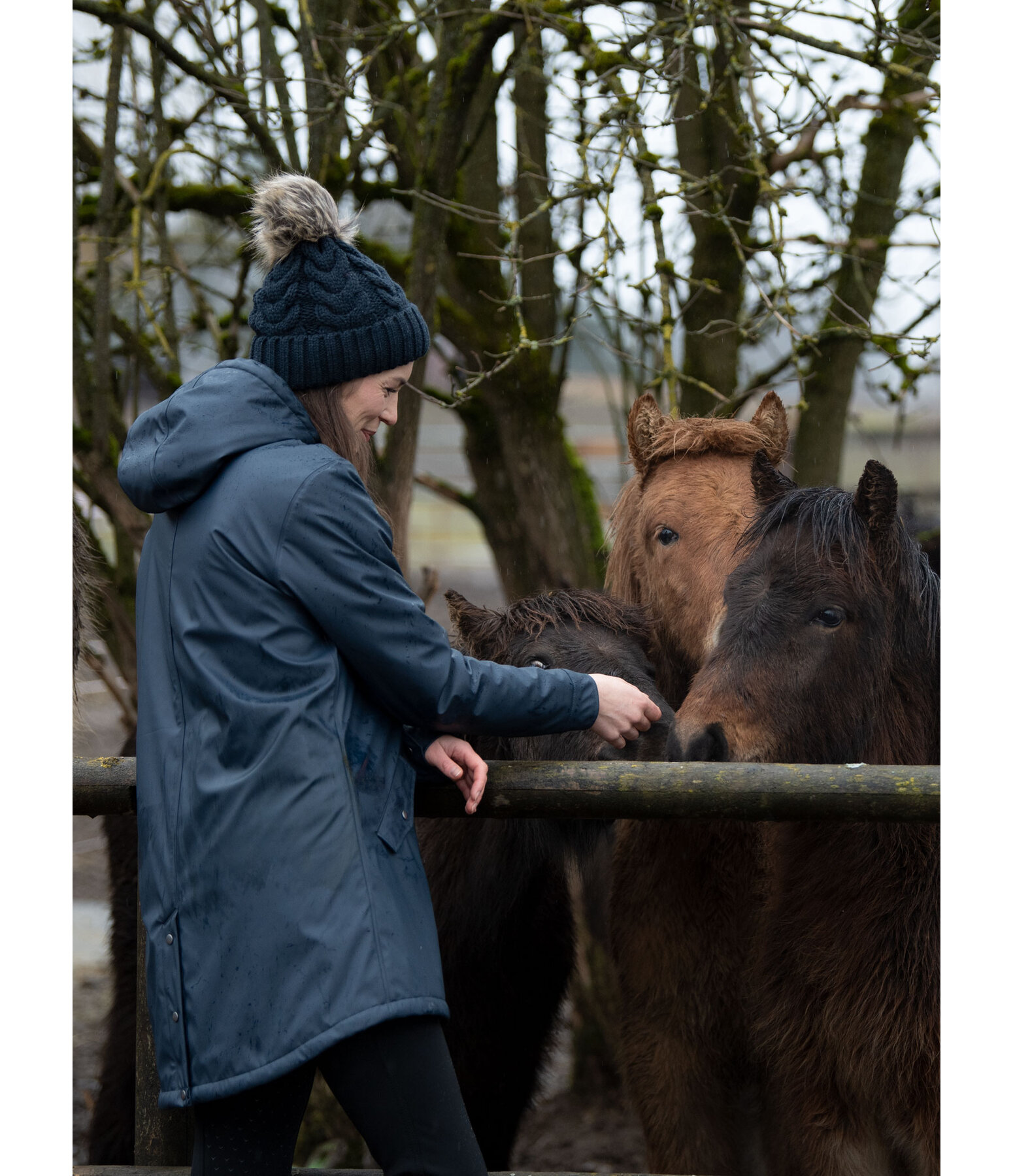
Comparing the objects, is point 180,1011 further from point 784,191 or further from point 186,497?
point 784,191

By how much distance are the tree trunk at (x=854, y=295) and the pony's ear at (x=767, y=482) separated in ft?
7.24

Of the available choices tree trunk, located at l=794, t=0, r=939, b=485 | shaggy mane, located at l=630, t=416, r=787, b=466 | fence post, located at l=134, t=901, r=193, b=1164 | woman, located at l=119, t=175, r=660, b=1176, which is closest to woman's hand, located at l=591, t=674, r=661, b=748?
woman, located at l=119, t=175, r=660, b=1176

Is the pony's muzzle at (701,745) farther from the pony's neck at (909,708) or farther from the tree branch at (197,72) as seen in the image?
the tree branch at (197,72)

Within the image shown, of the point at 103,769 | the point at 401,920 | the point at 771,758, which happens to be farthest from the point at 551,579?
the point at 401,920

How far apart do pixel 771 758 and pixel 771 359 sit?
4.36 meters

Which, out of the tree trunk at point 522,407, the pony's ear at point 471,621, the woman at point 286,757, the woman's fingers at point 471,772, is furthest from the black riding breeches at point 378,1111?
the tree trunk at point 522,407

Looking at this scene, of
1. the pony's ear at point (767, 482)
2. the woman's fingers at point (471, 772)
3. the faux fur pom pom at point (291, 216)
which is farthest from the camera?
the pony's ear at point (767, 482)

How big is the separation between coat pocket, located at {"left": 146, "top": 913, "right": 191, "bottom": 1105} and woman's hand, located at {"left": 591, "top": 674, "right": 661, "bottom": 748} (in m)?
0.79

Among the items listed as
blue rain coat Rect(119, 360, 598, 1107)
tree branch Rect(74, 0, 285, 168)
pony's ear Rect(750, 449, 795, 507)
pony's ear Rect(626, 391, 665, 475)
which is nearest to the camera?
blue rain coat Rect(119, 360, 598, 1107)

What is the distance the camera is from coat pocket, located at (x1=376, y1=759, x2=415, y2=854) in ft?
5.85

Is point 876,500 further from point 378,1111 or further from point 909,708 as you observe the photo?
point 378,1111

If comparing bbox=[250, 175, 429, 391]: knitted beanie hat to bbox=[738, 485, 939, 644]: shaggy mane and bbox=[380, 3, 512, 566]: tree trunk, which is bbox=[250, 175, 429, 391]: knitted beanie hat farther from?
bbox=[380, 3, 512, 566]: tree trunk

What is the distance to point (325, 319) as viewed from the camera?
1.89 metres

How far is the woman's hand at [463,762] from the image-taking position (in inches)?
77.7
